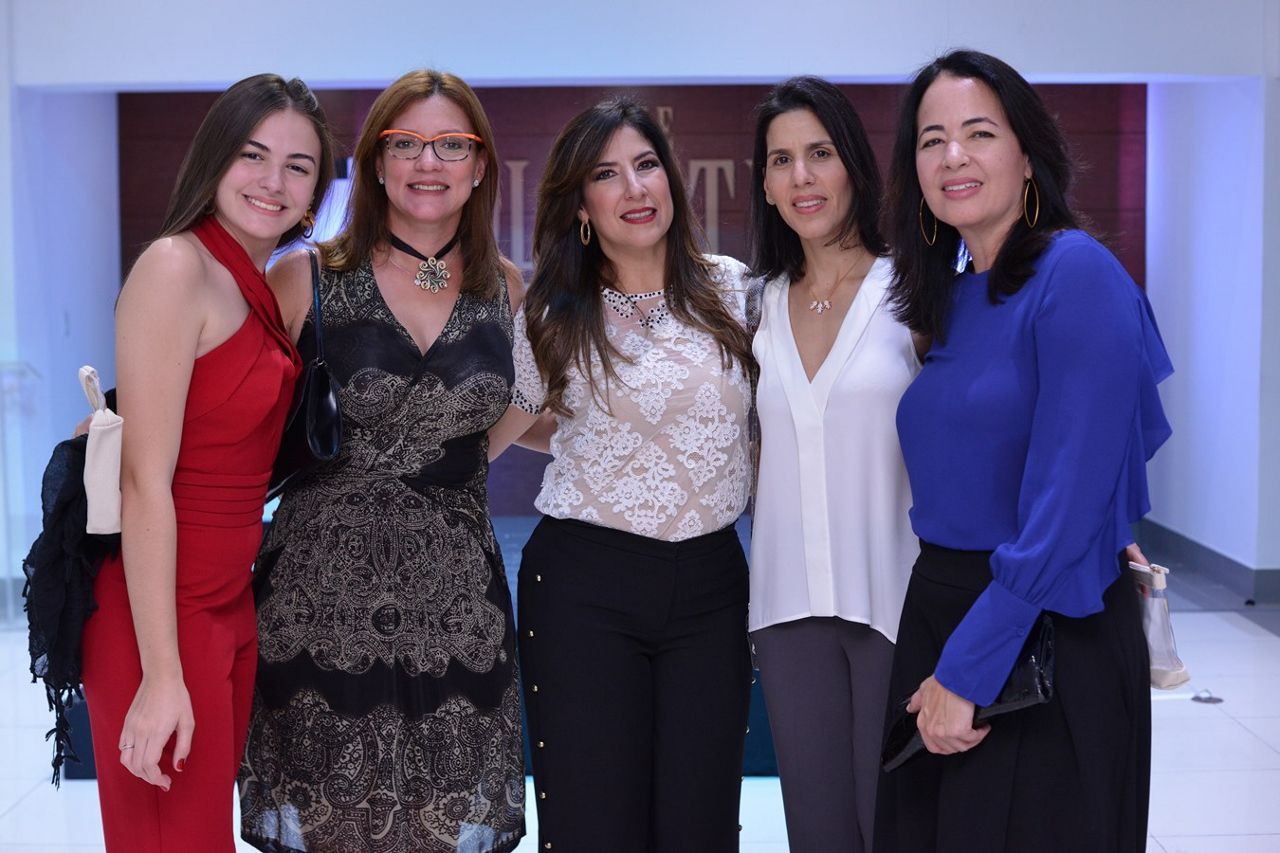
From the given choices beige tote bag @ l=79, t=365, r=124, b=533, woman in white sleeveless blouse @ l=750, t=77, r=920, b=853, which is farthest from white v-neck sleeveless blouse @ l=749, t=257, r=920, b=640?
beige tote bag @ l=79, t=365, r=124, b=533

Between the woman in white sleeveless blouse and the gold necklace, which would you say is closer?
the woman in white sleeveless blouse

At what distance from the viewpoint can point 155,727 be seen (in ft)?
6.91

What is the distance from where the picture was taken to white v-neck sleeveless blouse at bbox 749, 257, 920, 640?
2.42 metres

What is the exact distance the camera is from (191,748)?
220cm

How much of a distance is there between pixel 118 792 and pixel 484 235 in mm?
1251

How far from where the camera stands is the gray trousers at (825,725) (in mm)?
2480

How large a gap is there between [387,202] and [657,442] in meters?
0.75

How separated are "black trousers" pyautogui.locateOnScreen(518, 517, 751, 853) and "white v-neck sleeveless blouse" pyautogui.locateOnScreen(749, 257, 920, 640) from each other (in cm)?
14

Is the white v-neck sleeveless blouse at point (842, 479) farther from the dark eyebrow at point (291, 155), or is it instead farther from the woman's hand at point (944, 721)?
the dark eyebrow at point (291, 155)

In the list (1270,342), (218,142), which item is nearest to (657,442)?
(218,142)

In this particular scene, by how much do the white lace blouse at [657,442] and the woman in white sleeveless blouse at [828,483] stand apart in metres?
0.08

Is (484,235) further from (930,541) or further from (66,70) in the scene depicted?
(66,70)

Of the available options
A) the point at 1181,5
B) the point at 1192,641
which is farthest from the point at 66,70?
the point at 1192,641

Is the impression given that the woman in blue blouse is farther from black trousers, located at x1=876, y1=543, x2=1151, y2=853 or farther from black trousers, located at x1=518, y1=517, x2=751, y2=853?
black trousers, located at x1=518, y1=517, x2=751, y2=853
